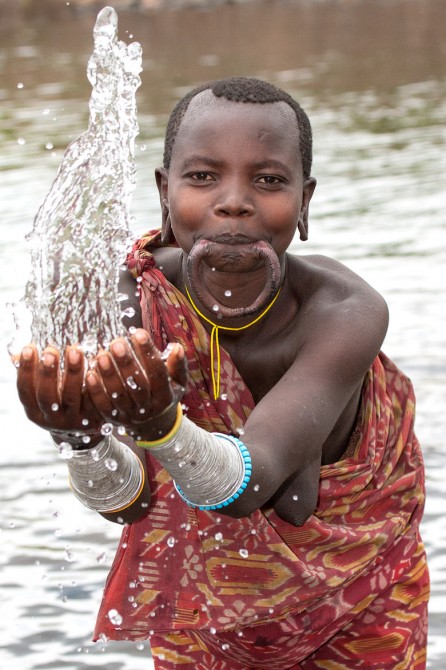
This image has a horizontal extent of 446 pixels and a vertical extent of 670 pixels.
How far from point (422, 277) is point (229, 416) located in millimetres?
5637

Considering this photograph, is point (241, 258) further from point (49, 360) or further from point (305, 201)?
point (49, 360)

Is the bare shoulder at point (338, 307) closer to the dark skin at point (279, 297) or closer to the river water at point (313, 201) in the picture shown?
the dark skin at point (279, 297)

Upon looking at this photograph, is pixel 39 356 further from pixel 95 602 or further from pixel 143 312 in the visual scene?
pixel 95 602

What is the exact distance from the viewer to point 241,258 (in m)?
2.90

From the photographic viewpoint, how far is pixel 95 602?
488 cm

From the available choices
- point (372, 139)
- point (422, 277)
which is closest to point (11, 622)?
point (422, 277)

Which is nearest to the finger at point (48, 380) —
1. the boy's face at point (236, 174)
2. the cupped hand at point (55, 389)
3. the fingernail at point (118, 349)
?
the cupped hand at point (55, 389)

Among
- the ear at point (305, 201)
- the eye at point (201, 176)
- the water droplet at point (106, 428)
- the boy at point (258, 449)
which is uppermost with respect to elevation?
the eye at point (201, 176)

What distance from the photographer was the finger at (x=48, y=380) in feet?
7.71

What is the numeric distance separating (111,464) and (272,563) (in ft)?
2.10

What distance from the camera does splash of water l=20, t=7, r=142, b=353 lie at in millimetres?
2676

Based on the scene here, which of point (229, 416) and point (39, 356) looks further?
point (229, 416)

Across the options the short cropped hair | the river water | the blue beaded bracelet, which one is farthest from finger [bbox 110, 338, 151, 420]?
the river water

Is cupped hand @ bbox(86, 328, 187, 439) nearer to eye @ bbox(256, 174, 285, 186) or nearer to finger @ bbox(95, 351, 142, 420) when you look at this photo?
finger @ bbox(95, 351, 142, 420)
